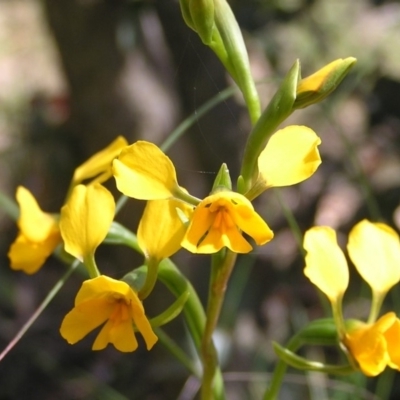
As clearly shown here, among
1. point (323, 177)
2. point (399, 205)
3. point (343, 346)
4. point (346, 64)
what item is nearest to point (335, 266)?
point (343, 346)

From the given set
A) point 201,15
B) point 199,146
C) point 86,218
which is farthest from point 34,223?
point 199,146

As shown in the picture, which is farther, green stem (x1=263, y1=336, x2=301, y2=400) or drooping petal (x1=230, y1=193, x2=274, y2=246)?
green stem (x1=263, y1=336, x2=301, y2=400)

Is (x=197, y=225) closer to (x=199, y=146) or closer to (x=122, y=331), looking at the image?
(x=122, y=331)

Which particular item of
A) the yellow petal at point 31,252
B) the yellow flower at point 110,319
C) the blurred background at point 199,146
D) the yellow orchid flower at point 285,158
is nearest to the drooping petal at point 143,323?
the yellow flower at point 110,319

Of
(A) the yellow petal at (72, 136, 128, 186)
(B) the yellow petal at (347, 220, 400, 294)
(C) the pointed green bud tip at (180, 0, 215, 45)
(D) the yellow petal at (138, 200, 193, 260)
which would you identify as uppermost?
(C) the pointed green bud tip at (180, 0, 215, 45)

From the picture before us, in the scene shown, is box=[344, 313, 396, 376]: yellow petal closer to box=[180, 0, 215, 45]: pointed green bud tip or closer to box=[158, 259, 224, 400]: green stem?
box=[158, 259, 224, 400]: green stem

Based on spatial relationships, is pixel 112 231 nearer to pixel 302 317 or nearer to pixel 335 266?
pixel 335 266

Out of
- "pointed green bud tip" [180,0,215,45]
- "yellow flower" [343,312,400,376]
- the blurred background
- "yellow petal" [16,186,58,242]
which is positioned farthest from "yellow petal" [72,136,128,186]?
the blurred background
